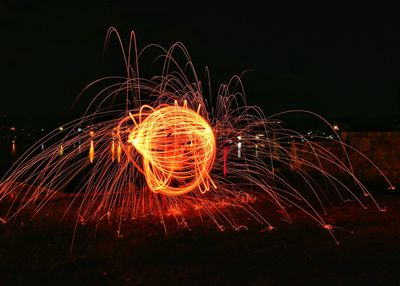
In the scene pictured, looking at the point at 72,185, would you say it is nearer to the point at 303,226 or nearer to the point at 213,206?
the point at 213,206

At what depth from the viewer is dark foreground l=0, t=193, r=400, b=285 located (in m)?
5.35

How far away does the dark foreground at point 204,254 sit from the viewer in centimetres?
535

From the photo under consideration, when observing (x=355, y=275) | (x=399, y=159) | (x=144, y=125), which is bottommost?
(x=355, y=275)

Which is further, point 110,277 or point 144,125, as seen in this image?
point 144,125

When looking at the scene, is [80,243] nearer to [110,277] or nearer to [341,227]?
[110,277]

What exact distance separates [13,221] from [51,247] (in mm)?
2383

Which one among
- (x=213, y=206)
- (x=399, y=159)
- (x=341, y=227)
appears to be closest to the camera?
(x=341, y=227)

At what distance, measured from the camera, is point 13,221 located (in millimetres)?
8945

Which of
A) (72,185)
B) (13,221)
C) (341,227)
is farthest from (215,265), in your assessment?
(72,185)

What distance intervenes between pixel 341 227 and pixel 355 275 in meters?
2.51

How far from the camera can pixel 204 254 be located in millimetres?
6309

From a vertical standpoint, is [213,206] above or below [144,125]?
below

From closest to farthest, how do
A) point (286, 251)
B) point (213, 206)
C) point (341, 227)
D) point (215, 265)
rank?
1. point (215, 265)
2. point (286, 251)
3. point (341, 227)
4. point (213, 206)

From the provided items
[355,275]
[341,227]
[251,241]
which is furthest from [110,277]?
[341,227]
